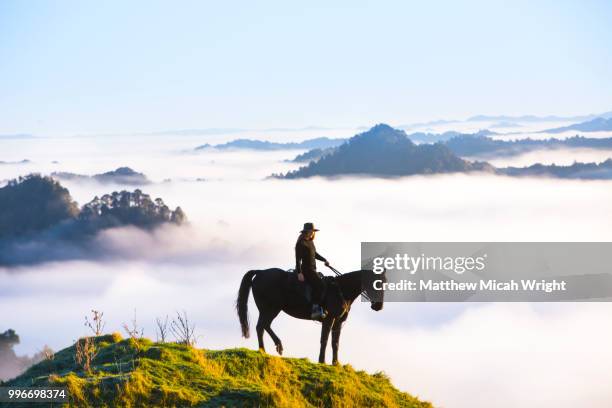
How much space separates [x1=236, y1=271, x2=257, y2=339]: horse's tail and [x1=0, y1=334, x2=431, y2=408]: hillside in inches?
142

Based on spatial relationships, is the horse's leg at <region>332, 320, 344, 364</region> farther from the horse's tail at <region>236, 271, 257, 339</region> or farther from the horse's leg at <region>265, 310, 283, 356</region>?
the horse's tail at <region>236, 271, 257, 339</region>

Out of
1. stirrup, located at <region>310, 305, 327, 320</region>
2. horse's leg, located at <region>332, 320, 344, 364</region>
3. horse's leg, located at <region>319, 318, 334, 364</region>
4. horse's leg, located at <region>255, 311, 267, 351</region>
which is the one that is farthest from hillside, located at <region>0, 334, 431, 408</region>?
horse's leg, located at <region>255, 311, 267, 351</region>

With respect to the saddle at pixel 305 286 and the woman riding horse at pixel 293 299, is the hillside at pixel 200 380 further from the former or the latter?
the saddle at pixel 305 286

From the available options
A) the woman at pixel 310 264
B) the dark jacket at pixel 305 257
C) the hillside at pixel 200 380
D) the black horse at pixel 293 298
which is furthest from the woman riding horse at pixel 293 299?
the hillside at pixel 200 380

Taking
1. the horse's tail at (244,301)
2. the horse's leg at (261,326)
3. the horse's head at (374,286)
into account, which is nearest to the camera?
the horse's head at (374,286)

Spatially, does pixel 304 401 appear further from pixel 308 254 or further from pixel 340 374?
pixel 308 254

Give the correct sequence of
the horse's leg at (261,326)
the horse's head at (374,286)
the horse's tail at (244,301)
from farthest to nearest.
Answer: the horse's tail at (244,301)
the horse's leg at (261,326)
the horse's head at (374,286)

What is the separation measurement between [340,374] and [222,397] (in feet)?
12.7

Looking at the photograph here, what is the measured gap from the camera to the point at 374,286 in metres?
22.8

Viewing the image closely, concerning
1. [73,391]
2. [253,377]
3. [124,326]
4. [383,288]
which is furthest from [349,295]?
[73,391]

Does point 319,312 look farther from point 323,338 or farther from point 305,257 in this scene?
point 305,257

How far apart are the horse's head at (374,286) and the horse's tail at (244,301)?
358 cm

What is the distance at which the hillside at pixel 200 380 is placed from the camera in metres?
17.1

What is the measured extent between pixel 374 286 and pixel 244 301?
4.02 m
